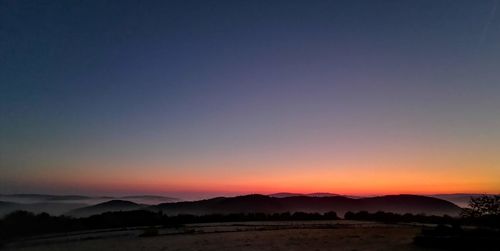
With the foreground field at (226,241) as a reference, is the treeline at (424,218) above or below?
above

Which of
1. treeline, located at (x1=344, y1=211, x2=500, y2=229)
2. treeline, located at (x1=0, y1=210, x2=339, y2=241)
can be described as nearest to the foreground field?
treeline, located at (x1=344, y1=211, x2=500, y2=229)

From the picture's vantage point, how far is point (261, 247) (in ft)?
80.8

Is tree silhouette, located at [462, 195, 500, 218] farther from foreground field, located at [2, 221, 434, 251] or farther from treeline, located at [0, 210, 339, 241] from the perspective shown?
treeline, located at [0, 210, 339, 241]

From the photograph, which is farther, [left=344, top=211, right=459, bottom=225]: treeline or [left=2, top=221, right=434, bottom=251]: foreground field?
[left=344, top=211, right=459, bottom=225]: treeline

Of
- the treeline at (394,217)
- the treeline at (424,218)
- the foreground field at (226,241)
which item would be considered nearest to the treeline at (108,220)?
the treeline at (394,217)

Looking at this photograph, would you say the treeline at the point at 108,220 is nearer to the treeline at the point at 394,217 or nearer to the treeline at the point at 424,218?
the treeline at the point at 394,217

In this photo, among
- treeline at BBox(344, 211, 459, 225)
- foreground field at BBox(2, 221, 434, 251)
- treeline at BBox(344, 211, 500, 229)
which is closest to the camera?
foreground field at BBox(2, 221, 434, 251)

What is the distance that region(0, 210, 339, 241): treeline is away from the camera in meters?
35.9

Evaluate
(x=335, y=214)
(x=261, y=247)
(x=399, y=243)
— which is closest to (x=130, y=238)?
(x=261, y=247)

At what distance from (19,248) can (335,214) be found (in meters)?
33.5

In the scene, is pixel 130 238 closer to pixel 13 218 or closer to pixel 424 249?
pixel 13 218

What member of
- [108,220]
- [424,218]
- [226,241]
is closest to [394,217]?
[424,218]

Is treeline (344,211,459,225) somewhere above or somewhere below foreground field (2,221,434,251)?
above

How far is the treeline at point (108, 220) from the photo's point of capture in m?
35.9
